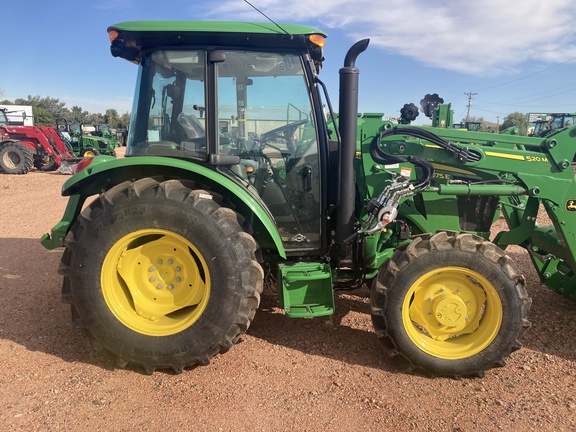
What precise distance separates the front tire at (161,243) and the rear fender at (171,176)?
13cm

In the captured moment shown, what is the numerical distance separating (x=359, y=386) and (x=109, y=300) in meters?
1.87

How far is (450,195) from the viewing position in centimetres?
330

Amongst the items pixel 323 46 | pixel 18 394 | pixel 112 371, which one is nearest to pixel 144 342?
pixel 112 371

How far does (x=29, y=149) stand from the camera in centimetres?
1525

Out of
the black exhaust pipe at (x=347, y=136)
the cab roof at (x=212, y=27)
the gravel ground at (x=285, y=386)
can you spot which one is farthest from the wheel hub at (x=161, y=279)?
the cab roof at (x=212, y=27)

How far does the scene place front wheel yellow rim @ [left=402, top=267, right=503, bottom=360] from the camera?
296cm

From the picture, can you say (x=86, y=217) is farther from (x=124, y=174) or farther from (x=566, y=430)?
(x=566, y=430)

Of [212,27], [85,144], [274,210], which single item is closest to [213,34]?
[212,27]

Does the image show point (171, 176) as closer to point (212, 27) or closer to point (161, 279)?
point (161, 279)

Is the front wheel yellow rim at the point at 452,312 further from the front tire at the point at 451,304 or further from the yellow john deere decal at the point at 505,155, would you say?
the yellow john deere decal at the point at 505,155

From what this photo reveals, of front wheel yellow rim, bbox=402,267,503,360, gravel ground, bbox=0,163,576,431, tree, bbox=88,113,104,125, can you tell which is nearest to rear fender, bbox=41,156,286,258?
gravel ground, bbox=0,163,576,431

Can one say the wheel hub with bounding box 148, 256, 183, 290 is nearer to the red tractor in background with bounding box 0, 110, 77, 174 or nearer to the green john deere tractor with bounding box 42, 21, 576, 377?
the green john deere tractor with bounding box 42, 21, 576, 377

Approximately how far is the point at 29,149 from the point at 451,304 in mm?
16556

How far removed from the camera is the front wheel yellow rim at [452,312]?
2955mm
